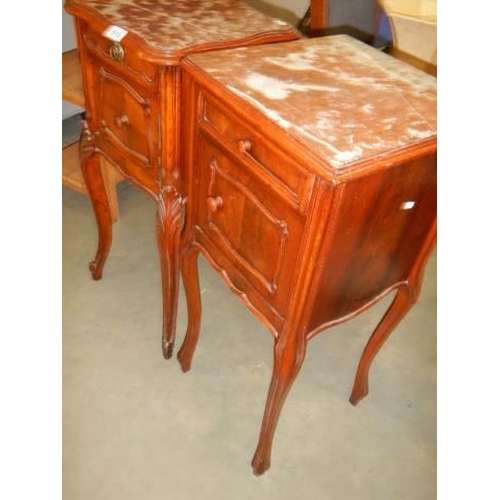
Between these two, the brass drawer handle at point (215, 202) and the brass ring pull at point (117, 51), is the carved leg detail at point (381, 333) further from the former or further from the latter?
the brass ring pull at point (117, 51)

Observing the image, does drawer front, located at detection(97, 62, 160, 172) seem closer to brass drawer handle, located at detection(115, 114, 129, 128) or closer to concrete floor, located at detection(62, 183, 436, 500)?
brass drawer handle, located at detection(115, 114, 129, 128)

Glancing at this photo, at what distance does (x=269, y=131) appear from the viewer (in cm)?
87

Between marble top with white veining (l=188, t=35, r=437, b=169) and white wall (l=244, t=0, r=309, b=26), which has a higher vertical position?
marble top with white veining (l=188, t=35, r=437, b=169)

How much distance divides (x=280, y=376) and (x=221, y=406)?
495 mm

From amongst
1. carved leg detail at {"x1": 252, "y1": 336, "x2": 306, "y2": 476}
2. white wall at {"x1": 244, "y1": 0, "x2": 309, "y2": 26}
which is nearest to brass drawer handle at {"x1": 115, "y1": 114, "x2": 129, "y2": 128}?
carved leg detail at {"x1": 252, "y1": 336, "x2": 306, "y2": 476}

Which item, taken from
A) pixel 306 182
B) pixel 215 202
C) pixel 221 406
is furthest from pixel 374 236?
pixel 221 406

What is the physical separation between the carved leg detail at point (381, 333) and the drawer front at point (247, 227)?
365 millimetres

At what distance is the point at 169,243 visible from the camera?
54.0 inches

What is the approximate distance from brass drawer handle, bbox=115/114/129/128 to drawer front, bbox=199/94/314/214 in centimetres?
36

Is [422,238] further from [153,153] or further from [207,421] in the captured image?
[207,421]

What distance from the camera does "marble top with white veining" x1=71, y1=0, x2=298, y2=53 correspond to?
114cm

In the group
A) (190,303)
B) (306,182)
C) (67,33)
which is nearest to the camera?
(306,182)

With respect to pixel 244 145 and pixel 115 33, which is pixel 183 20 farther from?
pixel 244 145
